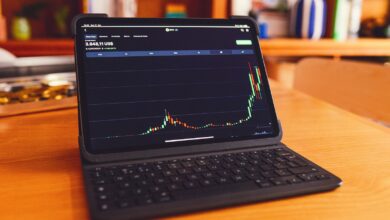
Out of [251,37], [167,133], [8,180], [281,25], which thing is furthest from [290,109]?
[281,25]

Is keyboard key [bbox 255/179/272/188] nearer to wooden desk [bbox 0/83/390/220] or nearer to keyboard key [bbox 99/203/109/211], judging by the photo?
wooden desk [bbox 0/83/390/220]

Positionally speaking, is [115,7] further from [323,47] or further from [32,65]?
[32,65]

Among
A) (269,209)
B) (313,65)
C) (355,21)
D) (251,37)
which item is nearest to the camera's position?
(269,209)

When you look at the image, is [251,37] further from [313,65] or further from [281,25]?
[281,25]

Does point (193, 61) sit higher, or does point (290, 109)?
point (193, 61)

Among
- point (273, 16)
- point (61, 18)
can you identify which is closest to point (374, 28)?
point (273, 16)

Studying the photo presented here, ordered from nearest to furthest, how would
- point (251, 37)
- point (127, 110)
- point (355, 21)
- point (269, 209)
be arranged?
point (269, 209) → point (127, 110) → point (251, 37) → point (355, 21)

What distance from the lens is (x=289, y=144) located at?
640 mm

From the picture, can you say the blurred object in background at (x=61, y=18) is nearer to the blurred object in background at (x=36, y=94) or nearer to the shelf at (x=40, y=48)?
the shelf at (x=40, y=48)

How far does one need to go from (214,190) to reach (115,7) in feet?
6.60

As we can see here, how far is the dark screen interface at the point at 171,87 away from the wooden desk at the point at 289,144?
0.08 metres

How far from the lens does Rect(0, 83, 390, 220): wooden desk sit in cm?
42

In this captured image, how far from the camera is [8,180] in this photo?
1.59 ft

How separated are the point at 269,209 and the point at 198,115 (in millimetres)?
212
